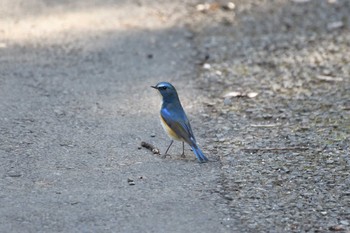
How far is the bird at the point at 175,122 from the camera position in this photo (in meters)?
6.16

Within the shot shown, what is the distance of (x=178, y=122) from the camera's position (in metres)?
6.28

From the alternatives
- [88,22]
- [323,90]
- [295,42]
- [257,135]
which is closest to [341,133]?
[257,135]

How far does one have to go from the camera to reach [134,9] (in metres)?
10.8

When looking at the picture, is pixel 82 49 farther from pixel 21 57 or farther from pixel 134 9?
pixel 134 9

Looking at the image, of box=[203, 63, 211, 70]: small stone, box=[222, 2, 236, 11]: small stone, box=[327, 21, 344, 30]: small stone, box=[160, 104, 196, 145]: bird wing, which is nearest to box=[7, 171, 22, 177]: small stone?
box=[160, 104, 196, 145]: bird wing

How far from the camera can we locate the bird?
6164 millimetres

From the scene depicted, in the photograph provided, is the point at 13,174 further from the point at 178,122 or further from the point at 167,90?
the point at 167,90

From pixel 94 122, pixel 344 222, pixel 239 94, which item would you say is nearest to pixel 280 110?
pixel 239 94

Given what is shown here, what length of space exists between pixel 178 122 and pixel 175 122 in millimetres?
24

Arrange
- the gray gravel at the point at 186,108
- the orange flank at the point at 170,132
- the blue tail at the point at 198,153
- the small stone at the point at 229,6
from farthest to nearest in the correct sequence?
the small stone at the point at 229,6, the orange flank at the point at 170,132, the blue tail at the point at 198,153, the gray gravel at the point at 186,108

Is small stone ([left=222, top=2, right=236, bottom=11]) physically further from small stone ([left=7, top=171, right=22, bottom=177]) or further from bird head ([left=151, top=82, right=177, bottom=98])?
small stone ([left=7, top=171, right=22, bottom=177])

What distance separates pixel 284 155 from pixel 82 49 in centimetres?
348

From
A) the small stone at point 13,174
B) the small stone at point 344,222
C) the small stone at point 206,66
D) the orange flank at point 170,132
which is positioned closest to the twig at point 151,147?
the orange flank at point 170,132

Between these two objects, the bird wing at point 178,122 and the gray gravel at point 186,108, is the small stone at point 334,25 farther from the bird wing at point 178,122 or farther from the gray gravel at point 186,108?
the bird wing at point 178,122
